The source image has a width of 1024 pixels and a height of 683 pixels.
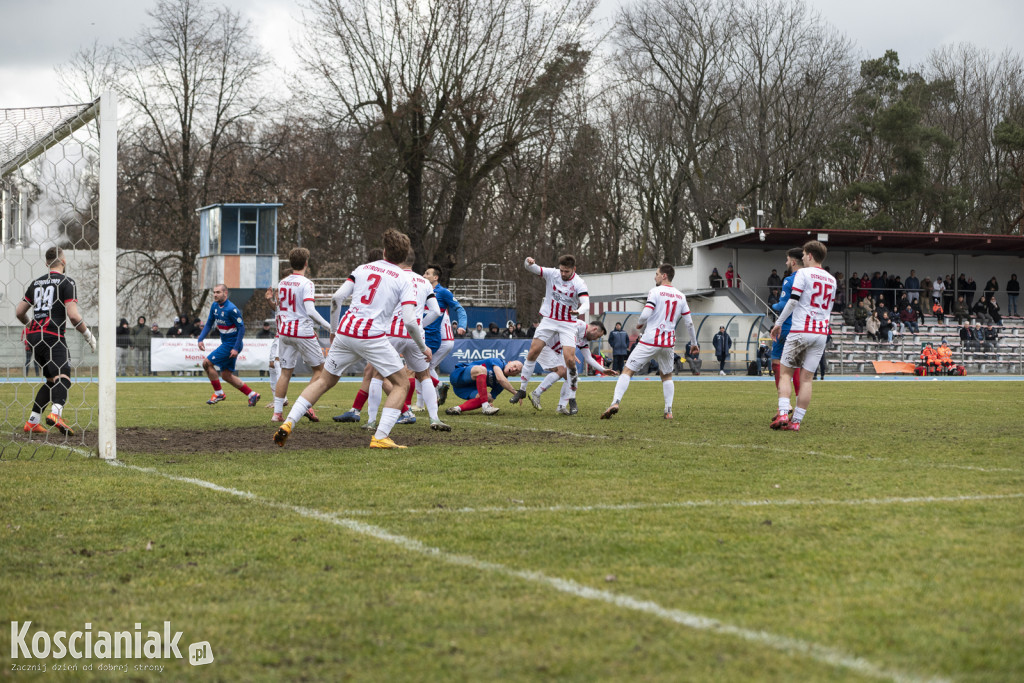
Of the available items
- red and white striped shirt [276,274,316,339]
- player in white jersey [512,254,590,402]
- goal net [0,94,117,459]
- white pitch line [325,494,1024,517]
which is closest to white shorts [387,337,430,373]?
red and white striped shirt [276,274,316,339]

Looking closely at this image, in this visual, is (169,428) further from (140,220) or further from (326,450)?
(140,220)

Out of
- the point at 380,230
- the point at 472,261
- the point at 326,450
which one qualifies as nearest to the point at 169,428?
the point at 326,450

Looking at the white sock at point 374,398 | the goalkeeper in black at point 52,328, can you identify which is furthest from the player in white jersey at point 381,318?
the goalkeeper in black at point 52,328

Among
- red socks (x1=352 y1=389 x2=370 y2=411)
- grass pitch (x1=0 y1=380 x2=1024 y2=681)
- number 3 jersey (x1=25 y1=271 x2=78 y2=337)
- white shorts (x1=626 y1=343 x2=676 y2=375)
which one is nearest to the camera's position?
grass pitch (x1=0 y1=380 x2=1024 y2=681)

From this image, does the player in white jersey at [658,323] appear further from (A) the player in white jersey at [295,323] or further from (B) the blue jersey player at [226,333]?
(B) the blue jersey player at [226,333]

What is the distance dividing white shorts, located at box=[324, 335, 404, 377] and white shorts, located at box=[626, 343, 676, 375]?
195 inches

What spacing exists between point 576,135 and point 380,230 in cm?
1058

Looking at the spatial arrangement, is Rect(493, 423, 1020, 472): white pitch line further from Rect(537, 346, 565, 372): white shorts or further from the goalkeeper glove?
the goalkeeper glove

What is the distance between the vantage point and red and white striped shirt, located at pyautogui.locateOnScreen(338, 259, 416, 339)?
9.52m

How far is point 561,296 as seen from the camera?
14.7 metres

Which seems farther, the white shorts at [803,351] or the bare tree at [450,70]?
the bare tree at [450,70]

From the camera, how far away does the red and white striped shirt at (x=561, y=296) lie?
14.5 m

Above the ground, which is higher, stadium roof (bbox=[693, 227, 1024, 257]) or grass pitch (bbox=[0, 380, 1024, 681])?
stadium roof (bbox=[693, 227, 1024, 257])

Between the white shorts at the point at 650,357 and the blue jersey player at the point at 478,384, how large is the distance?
5.30 feet
